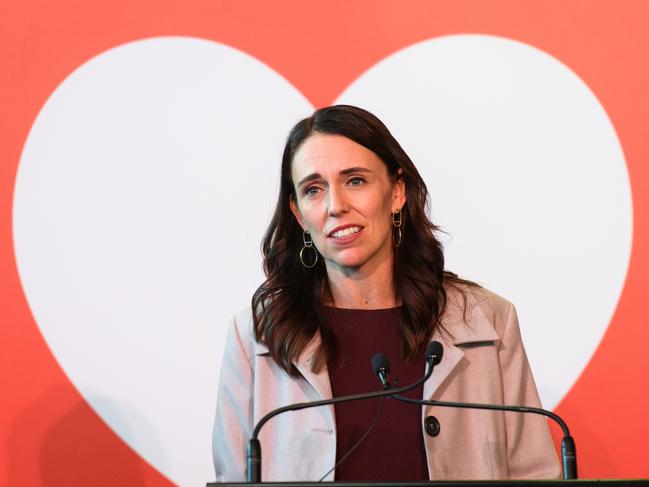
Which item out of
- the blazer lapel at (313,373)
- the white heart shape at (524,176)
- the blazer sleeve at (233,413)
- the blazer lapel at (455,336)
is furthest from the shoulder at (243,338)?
the white heart shape at (524,176)

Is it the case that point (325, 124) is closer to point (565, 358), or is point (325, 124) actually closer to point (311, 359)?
point (311, 359)

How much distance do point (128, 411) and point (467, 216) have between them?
1.31 metres

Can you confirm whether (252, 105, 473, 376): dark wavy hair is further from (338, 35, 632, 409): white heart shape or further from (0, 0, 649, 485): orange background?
(0, 0, 649, 485): orange background

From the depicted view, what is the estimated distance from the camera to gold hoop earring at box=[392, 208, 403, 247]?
8.85 feet

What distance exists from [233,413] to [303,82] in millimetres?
1186

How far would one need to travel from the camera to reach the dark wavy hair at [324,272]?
258cm

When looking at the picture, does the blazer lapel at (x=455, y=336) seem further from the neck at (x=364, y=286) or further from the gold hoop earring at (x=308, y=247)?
the gold hoop earring at (x=308, y=247)

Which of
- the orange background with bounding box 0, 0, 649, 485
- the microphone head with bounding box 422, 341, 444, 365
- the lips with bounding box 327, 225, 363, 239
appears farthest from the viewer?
the orange background with bounding box 0, 0, 649, 485

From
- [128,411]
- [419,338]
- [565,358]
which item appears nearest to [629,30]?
[565,358]

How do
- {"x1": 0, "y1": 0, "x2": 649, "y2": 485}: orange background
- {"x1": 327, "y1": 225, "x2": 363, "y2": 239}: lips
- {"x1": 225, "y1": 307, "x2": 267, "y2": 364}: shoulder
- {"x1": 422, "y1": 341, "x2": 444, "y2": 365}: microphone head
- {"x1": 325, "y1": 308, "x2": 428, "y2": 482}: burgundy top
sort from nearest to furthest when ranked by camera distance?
1. {"x1": 422, "y1": 341, "x2": 444, "y2": 365}: microphone head
2. {"x1": 325, "y1": 308, "x2": 428, "y2": 482}: burgundy top
3. {"x1": 327, "y1": 225, "x2": 363, "y2": 239}: lips
4. {"x1": 225, "y1": 307, "x2": 267, "y2": 364}: shoulder
5. {"x1": 0, "y1": 0, "x2": 649, "y2": 485}: orange background

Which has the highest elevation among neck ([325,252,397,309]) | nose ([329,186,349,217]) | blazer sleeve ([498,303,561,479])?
nose ([329,186,349,217])

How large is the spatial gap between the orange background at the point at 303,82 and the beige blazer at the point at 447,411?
1.71ft

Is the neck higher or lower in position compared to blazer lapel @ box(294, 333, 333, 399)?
higher

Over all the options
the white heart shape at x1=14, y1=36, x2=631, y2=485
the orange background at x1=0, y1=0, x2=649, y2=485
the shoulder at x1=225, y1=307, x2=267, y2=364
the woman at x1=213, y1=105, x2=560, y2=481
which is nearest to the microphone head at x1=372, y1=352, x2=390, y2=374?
the woman at x1=213, y1=105, x2=560, y2=481
